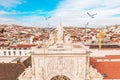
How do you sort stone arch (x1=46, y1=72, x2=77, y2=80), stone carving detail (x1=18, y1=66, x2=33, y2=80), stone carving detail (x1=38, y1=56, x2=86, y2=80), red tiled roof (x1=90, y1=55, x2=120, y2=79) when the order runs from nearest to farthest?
stone carving detail (x1=38, y1=56, x2=86, y2=80) < stone arch (x1=46, y1=72, x2=77, y2=80) < stone carving detail (x1=18, y1=66, x2=33, y2=80) < red tiled roof (x1=90, y1=55, x2=120, y2=79)

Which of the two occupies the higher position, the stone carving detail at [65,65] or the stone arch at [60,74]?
the stone carving detail at [65,65]

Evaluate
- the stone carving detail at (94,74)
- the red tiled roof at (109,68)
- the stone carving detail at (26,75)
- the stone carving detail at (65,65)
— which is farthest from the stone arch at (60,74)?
the red tiled roof at (109,68)

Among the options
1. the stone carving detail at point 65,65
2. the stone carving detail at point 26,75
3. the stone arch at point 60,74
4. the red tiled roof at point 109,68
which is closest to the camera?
the stone carving detail at point 65,65

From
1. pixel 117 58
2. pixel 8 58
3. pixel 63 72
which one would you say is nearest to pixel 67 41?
pixel 63 72

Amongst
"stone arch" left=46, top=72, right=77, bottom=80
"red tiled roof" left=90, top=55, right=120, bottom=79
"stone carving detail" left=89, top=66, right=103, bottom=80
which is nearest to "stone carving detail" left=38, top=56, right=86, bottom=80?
"stone arch" left=46, top=72, right=77, bottom=80

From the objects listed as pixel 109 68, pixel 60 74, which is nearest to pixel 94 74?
pixel 109 68

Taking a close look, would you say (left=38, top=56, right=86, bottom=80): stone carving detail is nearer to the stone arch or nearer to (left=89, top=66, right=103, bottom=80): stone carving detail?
the stone arch

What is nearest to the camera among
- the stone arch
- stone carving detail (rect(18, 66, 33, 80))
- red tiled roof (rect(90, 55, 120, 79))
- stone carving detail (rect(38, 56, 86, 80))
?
stone carving detail (rect(38, 56, 86, 80))

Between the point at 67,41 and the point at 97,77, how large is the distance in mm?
6357

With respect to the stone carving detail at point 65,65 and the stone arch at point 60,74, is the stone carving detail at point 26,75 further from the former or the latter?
the stone arch at point 60,74

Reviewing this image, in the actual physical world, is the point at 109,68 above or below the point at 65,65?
below

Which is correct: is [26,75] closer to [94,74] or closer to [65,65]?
[65,65]

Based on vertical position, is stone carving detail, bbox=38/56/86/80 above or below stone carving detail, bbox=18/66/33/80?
above

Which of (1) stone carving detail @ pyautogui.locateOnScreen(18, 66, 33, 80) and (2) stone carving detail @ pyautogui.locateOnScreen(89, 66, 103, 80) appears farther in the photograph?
(1) stone carving detail @ pyautogui.locateOnScreen(18, 66, 33, 80)
